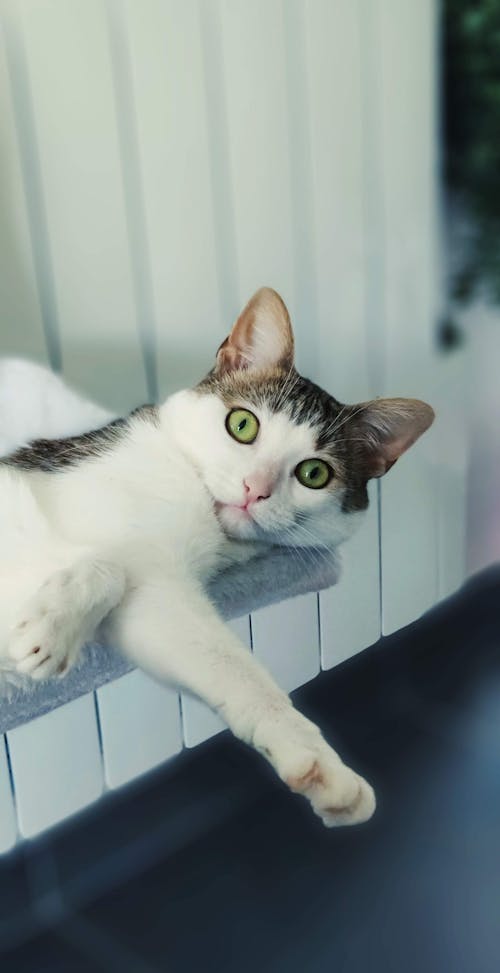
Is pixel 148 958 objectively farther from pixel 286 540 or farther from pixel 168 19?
pixel 168 19

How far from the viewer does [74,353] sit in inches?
40.9

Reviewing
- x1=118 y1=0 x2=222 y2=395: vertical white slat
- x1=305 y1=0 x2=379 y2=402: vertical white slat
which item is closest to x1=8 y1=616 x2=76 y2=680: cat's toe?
x1=118 y1=0 x2=222 y2=395: vertical white slat

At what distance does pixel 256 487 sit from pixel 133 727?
53 cm

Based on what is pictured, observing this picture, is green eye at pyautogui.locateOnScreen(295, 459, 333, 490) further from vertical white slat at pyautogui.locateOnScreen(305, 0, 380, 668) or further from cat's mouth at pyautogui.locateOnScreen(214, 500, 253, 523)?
vertical white slat at pyautogui.locateOnScreen(305, 0, 380, 668)

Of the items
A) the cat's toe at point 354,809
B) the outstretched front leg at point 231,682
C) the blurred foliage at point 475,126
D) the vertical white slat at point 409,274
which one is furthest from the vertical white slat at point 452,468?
the cat's toe at point 354,809

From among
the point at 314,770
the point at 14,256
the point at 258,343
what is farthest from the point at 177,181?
the point at 314,770

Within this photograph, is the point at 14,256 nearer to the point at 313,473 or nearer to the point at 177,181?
the point at 177,181

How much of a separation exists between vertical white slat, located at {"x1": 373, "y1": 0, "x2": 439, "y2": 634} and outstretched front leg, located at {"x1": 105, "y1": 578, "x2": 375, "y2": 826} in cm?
82

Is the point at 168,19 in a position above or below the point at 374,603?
above

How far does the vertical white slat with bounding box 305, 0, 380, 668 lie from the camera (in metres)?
1.22

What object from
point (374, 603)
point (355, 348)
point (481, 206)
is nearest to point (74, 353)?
point (355, 348)

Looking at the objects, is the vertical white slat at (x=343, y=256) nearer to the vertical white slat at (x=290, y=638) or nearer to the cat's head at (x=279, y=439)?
the vertical white slat at (x=290, y=638)

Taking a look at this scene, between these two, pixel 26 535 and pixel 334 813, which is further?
pixel 26 535

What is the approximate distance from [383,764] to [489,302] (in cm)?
90
